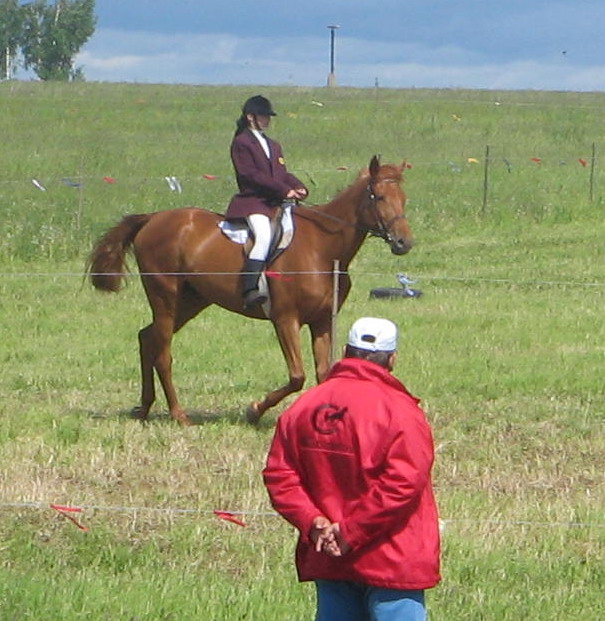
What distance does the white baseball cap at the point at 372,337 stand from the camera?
5.48m

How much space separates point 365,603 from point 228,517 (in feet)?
10.3

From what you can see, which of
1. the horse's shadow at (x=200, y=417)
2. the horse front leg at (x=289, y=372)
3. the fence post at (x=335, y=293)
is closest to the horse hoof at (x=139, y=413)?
the horse's shadow at (x=200, y=417)

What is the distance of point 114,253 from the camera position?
13.2 m

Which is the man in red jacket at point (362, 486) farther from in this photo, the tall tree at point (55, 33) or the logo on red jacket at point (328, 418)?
the tall tree at point (55, 33)

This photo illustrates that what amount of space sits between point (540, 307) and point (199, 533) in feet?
34.9

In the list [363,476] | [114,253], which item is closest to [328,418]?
[363,476]

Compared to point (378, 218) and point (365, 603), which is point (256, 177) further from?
point (365, 603)

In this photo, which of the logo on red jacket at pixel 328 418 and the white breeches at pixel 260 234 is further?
the white breeches at pixel 260 234

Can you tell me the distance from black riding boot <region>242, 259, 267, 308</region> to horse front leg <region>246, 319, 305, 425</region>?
10.4 inches

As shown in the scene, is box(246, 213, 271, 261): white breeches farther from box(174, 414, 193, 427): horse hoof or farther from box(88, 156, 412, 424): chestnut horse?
box(174, 414, 193, 427): horse hoof

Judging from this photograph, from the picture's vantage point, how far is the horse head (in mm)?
12203

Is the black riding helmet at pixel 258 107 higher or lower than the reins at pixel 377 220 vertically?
higher

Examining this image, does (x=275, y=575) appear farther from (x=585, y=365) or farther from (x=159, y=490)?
(x=585, y=365)

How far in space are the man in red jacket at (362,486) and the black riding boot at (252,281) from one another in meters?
6.93
